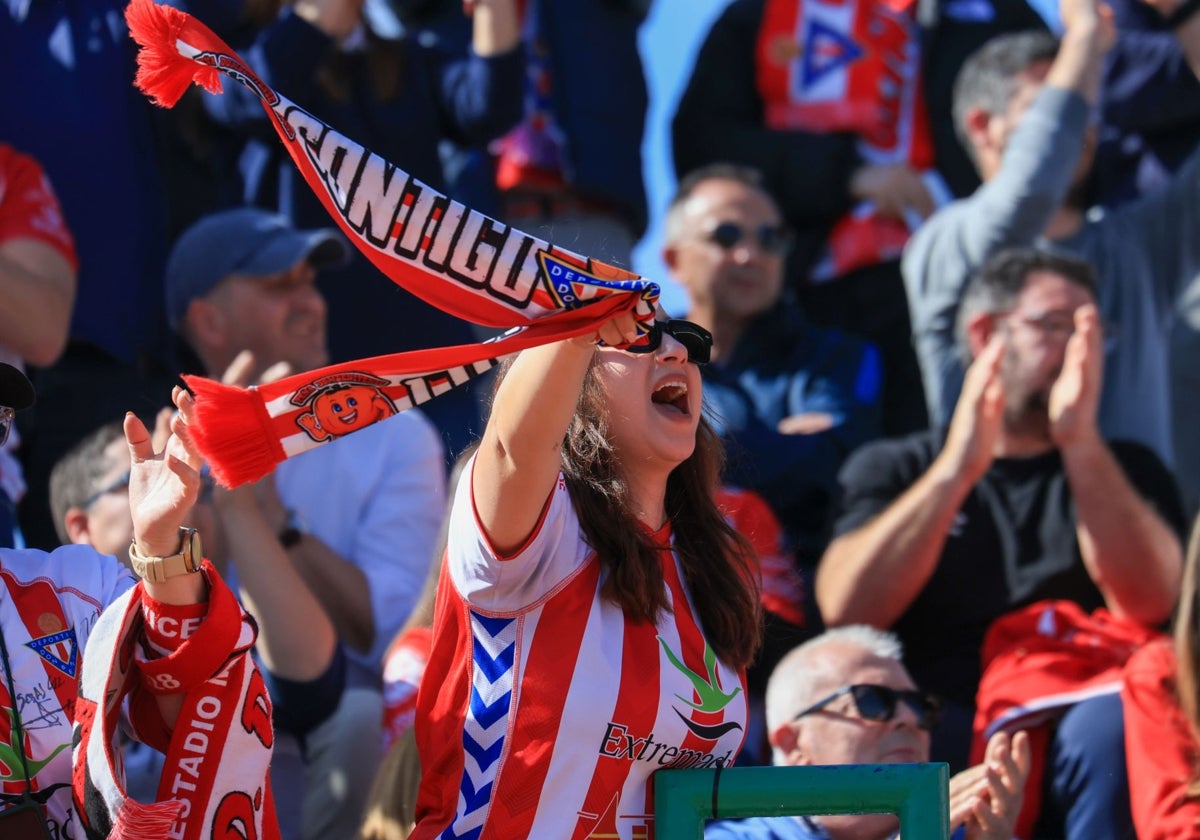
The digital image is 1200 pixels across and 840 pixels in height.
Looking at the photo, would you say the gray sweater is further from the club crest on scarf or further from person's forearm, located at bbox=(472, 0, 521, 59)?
the club crest on scarf

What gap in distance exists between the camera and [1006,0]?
6.48 m

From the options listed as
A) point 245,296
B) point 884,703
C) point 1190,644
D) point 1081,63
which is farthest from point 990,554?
point 245,296

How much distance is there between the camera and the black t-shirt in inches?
175

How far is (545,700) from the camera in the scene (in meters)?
2.61

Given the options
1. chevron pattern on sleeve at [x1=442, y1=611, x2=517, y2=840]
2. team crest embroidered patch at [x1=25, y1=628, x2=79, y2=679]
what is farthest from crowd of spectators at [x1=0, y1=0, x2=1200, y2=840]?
team crest embroidered patch at [x1=25, y1=628, x2=79, y2=679]

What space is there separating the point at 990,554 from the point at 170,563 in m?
2.57

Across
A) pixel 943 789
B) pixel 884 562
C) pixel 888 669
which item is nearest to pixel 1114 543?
pixel 884 562

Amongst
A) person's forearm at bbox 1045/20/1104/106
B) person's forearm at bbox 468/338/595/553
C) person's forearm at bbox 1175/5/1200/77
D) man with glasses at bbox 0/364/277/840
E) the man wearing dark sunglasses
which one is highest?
person's forearm at bbox 1175/5/1200/77

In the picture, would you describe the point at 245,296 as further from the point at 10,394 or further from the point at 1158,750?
the point at 1158,750

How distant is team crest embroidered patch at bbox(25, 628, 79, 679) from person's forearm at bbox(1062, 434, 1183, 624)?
263 cm

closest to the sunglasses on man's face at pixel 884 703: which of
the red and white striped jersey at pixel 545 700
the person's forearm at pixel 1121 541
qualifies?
the person's forearm at pixel 1121 541

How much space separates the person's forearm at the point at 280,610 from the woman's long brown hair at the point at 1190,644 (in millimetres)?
1896

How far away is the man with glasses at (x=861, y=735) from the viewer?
10.9 ft

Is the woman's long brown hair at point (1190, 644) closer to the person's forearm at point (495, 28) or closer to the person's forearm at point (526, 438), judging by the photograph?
the person's forearm at point (526, 438)
